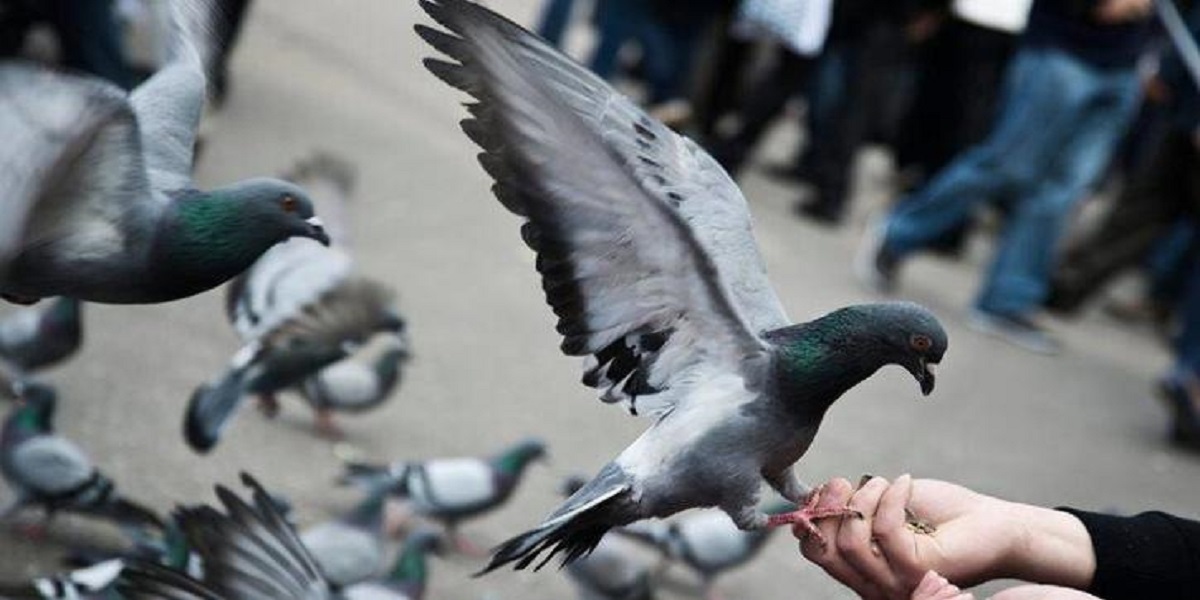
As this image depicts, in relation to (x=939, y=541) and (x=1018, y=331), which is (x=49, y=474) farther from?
(x=1018, y=331)

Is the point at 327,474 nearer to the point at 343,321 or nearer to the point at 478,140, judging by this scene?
the point at 343,321

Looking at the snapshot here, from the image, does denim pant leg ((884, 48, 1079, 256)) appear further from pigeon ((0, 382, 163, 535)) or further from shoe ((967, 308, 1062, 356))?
pigeon ((0, 382, 163, 535))

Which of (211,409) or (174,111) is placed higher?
(174,111)

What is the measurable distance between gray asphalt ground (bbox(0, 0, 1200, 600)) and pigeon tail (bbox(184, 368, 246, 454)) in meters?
0.31

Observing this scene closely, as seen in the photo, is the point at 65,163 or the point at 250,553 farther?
the point at 250,553

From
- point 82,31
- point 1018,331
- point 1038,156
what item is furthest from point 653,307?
point 1018,331

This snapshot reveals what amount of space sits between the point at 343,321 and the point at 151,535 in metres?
0.75

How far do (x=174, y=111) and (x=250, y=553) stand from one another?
A: 0.75 metres

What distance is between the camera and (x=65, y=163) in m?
2.35

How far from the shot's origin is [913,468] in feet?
21.6

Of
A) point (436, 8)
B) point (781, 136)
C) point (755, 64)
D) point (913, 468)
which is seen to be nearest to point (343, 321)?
point (436, 8)

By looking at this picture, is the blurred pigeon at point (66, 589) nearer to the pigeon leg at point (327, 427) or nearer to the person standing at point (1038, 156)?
the pigeon leg at point (327, 427)

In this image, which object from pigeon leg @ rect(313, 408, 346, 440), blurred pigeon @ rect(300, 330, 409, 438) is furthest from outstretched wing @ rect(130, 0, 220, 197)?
pigeon leg @ rect(313, 408, 346, 440)

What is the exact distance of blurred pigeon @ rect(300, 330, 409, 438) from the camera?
5.28 metres
